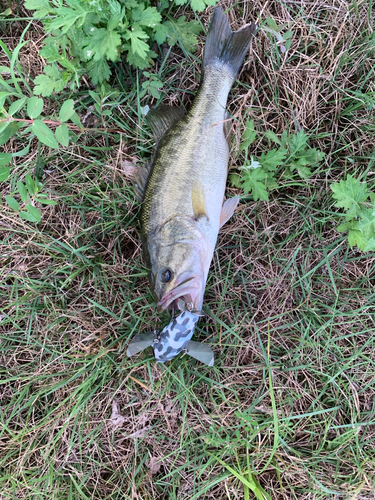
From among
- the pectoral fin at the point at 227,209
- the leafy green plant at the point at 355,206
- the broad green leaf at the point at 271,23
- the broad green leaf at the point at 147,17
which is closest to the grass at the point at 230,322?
the broad green leaf at the point at 271,23

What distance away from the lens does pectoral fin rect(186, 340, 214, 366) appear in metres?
2.81

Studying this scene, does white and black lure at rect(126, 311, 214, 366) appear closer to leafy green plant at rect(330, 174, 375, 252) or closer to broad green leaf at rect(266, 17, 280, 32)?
leafy green plant at rect(330, 174, 375, 252)

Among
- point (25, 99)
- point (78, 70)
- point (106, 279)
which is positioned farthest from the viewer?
point (106, 279)

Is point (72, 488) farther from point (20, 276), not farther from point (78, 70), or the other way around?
point (78, 70)

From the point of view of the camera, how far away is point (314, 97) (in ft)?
9.71

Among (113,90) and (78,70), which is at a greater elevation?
(78,70)

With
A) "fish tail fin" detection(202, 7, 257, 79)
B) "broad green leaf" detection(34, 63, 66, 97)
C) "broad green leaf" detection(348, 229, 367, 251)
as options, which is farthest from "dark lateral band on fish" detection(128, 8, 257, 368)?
"broad green leaf" detection(348, 229, 367, 251)

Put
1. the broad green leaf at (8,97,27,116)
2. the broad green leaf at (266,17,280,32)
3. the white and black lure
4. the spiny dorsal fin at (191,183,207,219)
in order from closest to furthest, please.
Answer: the broad green leaf at (8,97,27,116) < the spiny dorsal fin at (191,183,207,219) < the white and black lure < the broad green leaf at (266,17,280,32)

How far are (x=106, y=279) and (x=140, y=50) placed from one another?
1.81m

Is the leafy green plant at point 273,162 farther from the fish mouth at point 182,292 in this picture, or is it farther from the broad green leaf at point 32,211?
the broad green leaf at point 32,211

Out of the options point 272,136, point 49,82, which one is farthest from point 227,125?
point 49,82

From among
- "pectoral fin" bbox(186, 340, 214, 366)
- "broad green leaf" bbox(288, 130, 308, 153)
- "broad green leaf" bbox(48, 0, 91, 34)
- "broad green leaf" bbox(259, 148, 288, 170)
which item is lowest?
"pectoral fin" bbox(186, 340, 214, 366)

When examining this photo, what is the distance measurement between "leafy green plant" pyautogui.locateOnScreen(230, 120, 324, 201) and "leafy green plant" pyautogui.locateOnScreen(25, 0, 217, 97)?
965 mm

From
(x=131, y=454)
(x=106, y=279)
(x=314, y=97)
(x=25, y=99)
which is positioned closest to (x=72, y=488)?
(x=131, y=454)
